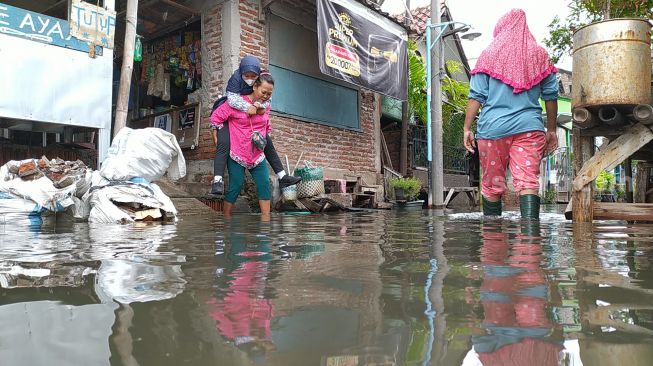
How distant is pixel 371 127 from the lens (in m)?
9.33

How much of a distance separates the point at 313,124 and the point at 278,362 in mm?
7286

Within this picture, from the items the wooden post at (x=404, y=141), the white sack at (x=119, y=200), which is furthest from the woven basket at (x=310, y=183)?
the wooden post at (x=404, y=141)

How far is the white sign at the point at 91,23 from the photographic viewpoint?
5141 mm

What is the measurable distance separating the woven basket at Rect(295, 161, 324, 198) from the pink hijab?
10.6 ft

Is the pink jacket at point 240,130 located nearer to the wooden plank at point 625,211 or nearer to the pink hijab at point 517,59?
the pink hijab at point 517,59

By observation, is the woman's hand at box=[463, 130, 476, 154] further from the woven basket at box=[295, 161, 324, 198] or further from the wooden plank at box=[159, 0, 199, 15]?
the wooden plank at box=[159, 0, 199, 15]

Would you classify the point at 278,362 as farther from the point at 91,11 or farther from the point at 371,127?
the point at 371,127

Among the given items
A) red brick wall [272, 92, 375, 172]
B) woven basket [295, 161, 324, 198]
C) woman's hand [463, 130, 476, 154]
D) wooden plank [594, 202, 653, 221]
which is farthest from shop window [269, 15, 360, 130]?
wooden plank [594, 202, 653, 221]

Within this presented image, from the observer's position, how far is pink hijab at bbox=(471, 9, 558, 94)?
3.74m

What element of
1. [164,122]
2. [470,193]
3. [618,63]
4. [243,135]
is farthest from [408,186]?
[618,63]

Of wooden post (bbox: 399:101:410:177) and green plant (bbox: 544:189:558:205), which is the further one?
green plant (bbox: 544:189:558:205)

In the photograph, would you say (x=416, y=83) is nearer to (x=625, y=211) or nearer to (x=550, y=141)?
(x=550, y=141)

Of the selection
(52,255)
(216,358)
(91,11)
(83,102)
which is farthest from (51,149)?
(216,358)

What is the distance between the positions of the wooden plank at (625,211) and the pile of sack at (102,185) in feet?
11.4
